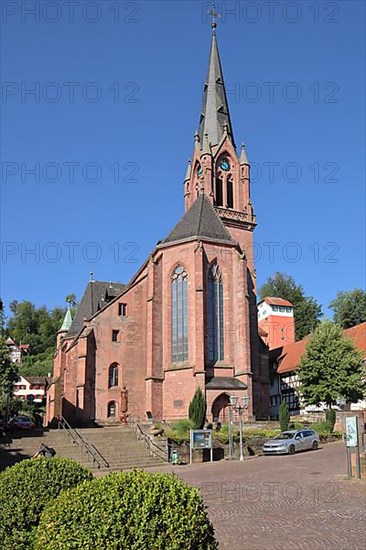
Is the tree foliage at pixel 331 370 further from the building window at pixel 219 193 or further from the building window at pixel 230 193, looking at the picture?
the building window at pixel 219 193

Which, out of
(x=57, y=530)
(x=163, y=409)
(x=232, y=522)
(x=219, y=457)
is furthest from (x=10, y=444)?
(x=57, y=530)

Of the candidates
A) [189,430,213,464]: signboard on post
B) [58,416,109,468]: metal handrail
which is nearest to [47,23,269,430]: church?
[189,430,213,464]: signboard on post

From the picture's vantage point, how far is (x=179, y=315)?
43.8 m

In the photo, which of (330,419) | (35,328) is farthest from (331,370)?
(35,328)

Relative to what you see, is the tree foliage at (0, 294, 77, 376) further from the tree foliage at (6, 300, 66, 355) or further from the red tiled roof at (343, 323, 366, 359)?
the red tiled roof at (343, 323, 366, 359)

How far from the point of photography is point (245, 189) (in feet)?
193

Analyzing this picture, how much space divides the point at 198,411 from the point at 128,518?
106ft

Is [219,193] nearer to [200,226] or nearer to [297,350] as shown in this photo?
[200,226]

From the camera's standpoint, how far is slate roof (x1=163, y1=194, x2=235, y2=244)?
45906 millimetres

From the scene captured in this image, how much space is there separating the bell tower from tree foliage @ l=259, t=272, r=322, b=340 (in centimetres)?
3615

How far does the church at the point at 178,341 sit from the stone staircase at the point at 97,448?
810cm

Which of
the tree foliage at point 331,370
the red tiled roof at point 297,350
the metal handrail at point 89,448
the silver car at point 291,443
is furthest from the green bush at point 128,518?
the red tiled roof at point 297,350

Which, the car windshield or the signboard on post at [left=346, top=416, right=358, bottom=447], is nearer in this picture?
the signboard on post at [left=346, top=416, right=358, bottom=447]

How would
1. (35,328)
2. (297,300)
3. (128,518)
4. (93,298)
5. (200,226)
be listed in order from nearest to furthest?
(128,518), (200,226), (93,298), (297,300), (35,328)
